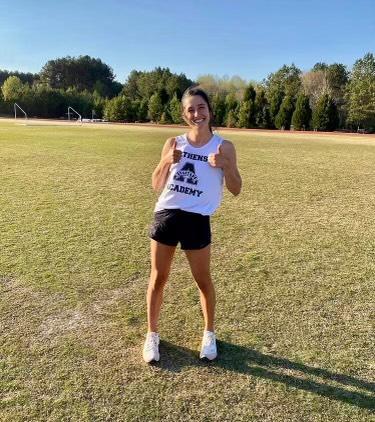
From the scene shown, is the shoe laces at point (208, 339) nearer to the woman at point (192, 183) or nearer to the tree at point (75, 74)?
the woman at point (192, 183)

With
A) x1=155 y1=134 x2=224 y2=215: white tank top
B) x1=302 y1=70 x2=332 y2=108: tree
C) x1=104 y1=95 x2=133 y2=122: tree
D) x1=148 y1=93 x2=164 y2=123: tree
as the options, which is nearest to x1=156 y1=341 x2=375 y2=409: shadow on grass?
x1=155 y1=134 x2=224 y2=215: white tank top

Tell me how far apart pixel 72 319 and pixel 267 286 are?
187 centimetres

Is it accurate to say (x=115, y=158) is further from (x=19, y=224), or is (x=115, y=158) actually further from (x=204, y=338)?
(x=204, y=338)

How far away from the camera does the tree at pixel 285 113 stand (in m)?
40.5

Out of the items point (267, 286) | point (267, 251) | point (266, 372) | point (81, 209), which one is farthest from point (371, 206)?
point (266, 372)

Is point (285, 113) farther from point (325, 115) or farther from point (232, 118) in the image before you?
point (232, 118)

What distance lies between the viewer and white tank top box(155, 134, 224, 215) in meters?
2.67

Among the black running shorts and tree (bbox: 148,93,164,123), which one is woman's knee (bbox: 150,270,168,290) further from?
tree (bbox: 148,93,164,123)

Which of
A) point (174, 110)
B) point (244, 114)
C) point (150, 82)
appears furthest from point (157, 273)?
point (150, 82)

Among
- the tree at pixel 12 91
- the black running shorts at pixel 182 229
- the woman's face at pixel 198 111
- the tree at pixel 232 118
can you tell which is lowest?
the black running shorts at pixel 182 229

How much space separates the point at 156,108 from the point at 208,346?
4583cm

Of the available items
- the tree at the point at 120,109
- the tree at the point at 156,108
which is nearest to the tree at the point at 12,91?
the tree at the point at 120,109

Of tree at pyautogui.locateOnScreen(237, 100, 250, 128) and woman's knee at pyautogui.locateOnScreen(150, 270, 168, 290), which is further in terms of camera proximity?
tree at pyautogui.locateOnScreen(237, 100, 250, 128)

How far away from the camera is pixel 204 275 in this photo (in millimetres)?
2932
